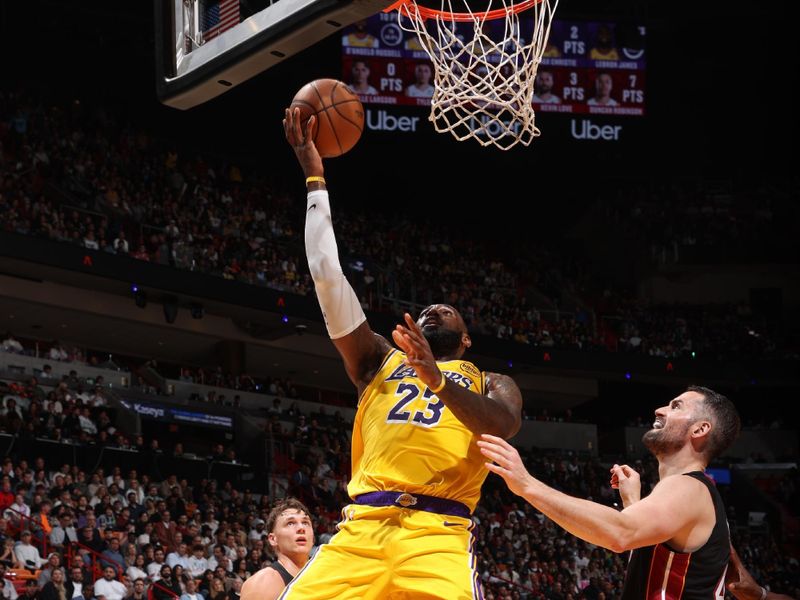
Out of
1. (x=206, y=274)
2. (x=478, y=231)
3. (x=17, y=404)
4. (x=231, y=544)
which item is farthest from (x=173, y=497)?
(x=478, y=231)

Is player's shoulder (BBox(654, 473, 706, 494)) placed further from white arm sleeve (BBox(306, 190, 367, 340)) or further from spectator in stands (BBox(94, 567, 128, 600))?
spectator in stands (BBox(94, 567, 128, 600))

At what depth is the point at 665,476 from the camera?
3.50 meters

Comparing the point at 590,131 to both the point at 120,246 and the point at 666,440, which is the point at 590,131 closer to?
the point at 120,246

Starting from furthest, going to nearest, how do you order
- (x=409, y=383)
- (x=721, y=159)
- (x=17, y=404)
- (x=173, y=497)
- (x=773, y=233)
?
(x=721, y=159), (x=773, y=233), (x=17, y=404), (x=173, y=497), (x=409, y=383)

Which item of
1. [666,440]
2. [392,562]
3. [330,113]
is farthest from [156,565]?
[666,440]

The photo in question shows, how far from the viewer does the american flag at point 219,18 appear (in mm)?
4605

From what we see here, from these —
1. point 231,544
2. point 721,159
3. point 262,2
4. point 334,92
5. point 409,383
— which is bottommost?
point 231,544

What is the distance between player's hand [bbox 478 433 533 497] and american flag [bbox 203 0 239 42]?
2.26m

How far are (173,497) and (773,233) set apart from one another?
17.8 meters

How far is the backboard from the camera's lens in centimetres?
411

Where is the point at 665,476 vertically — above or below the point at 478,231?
below

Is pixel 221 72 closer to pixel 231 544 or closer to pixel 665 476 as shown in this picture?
pixel 665 476

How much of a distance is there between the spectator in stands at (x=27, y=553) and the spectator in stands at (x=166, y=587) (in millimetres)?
1187

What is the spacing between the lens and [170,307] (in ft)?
67.2
